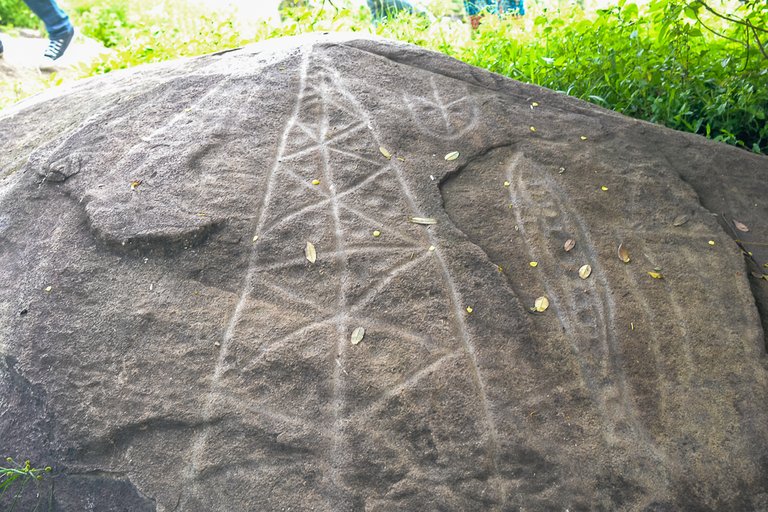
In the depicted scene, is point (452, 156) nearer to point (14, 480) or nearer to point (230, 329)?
point (230, 329)

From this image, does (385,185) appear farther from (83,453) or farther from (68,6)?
(68,6)

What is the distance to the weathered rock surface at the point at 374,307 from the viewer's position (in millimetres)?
1912

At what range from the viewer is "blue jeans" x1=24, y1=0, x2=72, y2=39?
5.61 metres

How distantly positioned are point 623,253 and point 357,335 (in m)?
0.93

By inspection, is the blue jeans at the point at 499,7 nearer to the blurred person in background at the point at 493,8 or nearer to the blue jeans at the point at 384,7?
the blurred person in background at the point at 493,8

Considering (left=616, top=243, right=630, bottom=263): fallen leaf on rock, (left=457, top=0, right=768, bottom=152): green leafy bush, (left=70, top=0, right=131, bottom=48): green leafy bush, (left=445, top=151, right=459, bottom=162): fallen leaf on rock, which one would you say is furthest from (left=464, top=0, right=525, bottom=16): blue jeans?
(left=70, top=0, right=131, bottom=48): green leafy bush

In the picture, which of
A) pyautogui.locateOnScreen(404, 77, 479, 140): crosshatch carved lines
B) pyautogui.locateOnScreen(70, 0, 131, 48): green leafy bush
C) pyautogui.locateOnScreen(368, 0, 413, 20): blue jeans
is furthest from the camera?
pyautogui.locateOnScreen(70, 0, 131, 48): green leafy bush

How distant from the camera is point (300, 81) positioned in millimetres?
2869

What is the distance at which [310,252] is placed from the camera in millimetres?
2277

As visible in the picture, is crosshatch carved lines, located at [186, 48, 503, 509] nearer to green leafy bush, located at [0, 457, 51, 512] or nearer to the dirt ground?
green leafy bush, located at [0, 457, 51, 512]

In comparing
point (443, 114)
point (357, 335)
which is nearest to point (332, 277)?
point (357, 335)

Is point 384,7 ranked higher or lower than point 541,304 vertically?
lower

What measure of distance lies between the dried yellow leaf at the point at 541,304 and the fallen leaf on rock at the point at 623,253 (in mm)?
325

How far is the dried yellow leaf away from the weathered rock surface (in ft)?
0.13
